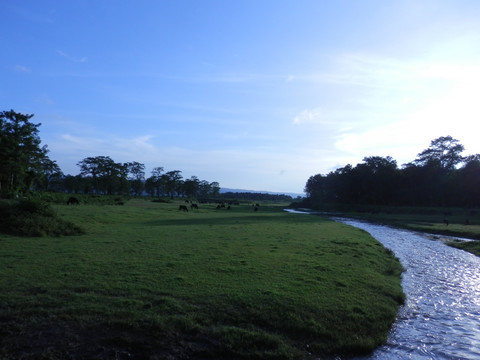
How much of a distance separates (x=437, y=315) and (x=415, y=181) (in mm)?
96755

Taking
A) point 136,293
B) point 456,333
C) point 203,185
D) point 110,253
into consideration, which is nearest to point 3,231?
point 110,253

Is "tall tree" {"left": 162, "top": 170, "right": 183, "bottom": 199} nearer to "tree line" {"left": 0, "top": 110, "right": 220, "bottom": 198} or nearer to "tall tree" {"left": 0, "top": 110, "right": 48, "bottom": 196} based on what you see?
"tree line" {"left": 0, "top": 110, "right": 220, "bottom": 198}

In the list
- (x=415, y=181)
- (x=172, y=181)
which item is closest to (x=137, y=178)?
(x=172, y=181)

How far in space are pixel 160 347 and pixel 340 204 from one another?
107 metres

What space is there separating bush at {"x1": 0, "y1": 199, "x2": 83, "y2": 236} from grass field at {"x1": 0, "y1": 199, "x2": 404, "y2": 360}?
206 inches


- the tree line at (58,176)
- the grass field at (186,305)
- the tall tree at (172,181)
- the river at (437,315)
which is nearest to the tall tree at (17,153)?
the tree line at (58,176)

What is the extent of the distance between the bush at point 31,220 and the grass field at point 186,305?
5221mm

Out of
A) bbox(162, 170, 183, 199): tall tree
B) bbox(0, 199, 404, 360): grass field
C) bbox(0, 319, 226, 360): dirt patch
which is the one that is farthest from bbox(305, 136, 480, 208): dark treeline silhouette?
bbox(0, 319, 226, 360): dirt patch

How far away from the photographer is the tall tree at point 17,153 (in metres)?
44.1

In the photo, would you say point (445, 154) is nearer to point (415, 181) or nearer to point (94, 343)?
point (415, 181)

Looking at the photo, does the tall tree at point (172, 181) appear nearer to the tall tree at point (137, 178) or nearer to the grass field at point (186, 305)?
the tall tree at point (137, 178)

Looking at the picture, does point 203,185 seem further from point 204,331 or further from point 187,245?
point 204,331

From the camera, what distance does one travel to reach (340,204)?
355 ft

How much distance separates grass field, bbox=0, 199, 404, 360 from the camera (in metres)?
7.50
